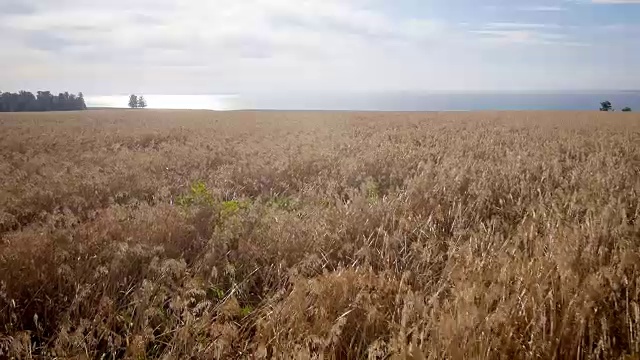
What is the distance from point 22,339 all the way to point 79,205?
2.71m

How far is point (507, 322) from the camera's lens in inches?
97.2

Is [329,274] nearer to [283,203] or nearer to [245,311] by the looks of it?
[245,311]

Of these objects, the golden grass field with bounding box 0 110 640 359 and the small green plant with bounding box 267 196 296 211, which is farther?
the small green plant with bounding box 267 196 296 211

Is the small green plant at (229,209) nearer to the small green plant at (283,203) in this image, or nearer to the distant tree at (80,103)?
the small green plant at (283,203)

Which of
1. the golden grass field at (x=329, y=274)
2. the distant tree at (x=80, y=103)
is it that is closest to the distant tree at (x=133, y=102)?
the distant tree at (x=80, y=103)

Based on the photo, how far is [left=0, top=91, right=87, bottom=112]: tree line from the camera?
7738cm

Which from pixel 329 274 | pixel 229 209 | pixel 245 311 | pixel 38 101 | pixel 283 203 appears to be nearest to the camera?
pixel 245 311

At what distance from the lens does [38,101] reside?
261 feet

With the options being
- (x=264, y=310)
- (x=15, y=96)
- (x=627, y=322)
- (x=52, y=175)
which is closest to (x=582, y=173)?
(x=627, y=322)

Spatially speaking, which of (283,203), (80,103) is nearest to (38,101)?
(80,103)

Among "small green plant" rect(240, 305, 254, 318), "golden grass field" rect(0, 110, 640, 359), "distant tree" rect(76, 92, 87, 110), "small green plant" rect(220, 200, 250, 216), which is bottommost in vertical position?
"small green plant" rect(240, 305, 254, 318)

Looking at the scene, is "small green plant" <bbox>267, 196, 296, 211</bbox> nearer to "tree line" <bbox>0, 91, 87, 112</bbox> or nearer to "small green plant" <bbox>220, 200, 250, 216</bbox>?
"small green plant" <bbox>220, 200, 250, 216</bbox>

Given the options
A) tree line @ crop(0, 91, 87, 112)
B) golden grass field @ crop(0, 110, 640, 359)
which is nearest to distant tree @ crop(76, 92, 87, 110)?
tree line @ crop(0, 91, 87, 112)

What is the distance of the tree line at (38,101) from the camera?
77.4 metres
